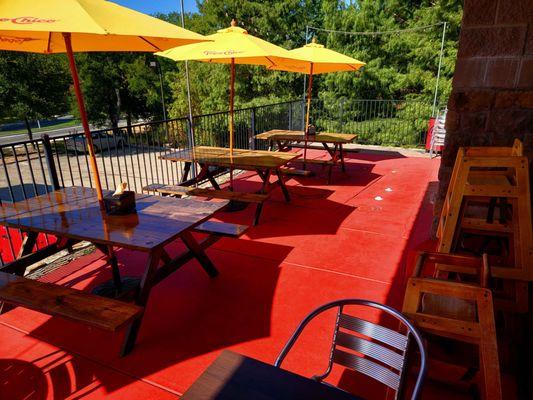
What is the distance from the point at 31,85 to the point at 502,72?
1037 inches

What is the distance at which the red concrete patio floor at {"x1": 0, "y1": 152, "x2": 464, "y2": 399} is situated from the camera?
2381 mm

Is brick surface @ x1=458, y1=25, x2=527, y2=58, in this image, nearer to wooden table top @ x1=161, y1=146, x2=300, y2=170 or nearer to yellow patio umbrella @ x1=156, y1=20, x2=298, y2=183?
yellow patio umbrella @ x1=156, y1=20, x2=298, y2=183

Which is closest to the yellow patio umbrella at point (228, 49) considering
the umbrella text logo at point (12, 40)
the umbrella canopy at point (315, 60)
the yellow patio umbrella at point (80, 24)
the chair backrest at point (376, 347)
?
the yellow patio umbrella at point (80, 24)

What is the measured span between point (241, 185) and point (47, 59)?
74.1 ft

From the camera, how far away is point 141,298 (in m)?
2.63

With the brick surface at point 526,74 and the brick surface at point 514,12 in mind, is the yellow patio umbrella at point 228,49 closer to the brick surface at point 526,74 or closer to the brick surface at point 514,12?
the brick surface at point 514,12

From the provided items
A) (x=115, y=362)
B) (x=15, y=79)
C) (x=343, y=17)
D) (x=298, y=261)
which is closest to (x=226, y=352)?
(x=115, y=362)

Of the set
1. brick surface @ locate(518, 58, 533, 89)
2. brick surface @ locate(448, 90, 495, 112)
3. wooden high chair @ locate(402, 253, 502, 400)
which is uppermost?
brick surface @ locate(518, 58, 533, 89)

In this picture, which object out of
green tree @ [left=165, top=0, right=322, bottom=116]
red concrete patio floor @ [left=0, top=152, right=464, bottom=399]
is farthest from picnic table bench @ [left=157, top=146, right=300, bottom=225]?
green tree @ [left=165, top=0, right=322, bottom=116]

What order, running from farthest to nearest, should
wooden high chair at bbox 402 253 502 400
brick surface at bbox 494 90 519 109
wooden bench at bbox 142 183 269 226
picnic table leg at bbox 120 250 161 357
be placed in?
wooden bench at bbox 142 183 269 226
brick surface at bbox 494 90 519 109
picnic table leg at bbox 120 250 161 357
wooden high chair at bbox 402 253 502 400

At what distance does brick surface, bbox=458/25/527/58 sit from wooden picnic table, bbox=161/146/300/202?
2.58 metres

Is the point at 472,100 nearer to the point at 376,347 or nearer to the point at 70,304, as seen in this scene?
the point at 376,347

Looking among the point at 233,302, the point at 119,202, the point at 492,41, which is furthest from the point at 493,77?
the point at 119,202

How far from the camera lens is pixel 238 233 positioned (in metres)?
3.43
